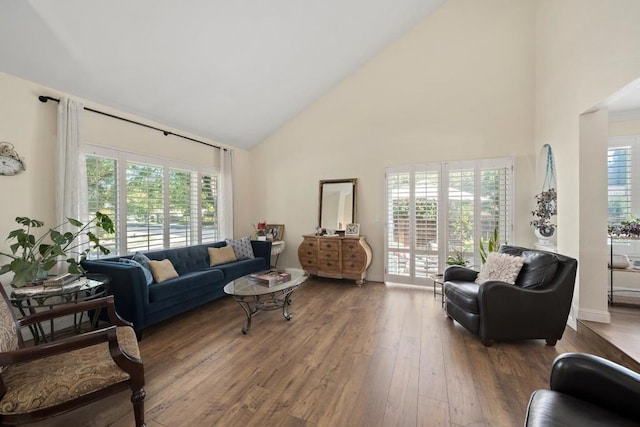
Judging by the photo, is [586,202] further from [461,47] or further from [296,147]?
[296,147]

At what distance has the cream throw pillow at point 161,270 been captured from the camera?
10.0ft

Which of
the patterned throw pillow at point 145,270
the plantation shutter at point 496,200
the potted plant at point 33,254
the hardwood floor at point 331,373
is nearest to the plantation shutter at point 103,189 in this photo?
the potted plant at point 33,254

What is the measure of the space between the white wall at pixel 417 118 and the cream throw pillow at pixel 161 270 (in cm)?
243

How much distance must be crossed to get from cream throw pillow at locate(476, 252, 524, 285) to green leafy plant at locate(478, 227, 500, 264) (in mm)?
766

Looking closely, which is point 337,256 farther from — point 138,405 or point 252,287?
point 138,405

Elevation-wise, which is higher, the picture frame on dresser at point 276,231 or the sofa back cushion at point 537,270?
the picture frame on dresser at point 276,231

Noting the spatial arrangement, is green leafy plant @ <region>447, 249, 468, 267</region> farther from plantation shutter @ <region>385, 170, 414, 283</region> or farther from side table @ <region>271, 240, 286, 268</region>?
side table @ <region>271, 240, 286, 268</region>

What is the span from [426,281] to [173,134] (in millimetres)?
4715

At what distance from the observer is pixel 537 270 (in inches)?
97.4

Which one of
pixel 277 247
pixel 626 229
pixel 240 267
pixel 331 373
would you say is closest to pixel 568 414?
pixel 331 373

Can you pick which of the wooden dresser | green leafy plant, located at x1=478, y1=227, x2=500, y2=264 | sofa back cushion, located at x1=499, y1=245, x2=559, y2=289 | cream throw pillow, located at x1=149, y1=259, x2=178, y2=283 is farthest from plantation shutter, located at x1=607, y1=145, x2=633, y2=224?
cream throw pillow, located at x1=149, y1=259, x2=178, y2=283

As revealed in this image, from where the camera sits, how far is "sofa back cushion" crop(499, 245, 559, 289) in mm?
2396

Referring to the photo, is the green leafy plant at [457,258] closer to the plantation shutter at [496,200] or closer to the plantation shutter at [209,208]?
the plantation shutter at [496,200]

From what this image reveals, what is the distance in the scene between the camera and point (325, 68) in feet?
14.0
